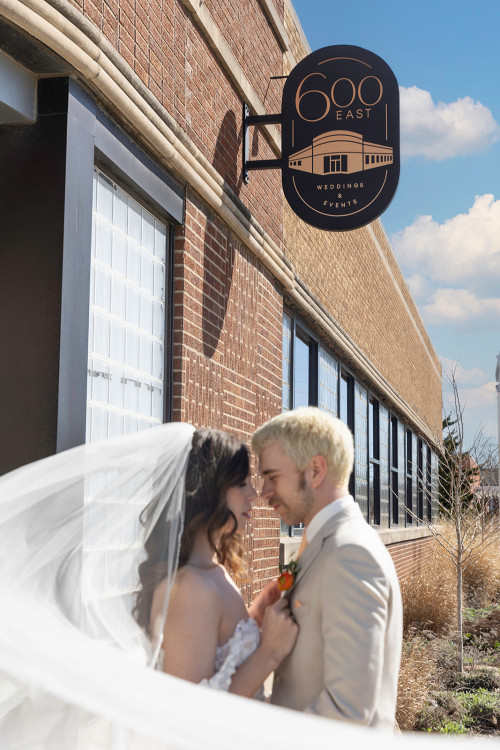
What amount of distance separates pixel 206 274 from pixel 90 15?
2.14m

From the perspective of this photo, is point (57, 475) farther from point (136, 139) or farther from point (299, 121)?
point (299, 121)

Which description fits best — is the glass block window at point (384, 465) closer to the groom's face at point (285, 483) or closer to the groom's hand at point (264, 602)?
the groom's hand at point (264, 602)

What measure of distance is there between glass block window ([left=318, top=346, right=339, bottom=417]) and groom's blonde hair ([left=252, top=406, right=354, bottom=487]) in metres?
7.70

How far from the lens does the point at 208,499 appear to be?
281 cm

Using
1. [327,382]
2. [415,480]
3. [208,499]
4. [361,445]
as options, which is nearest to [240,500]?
[208,499]

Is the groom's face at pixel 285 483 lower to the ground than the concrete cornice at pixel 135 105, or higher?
lower

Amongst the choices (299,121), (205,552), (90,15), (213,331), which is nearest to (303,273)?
(299,121)

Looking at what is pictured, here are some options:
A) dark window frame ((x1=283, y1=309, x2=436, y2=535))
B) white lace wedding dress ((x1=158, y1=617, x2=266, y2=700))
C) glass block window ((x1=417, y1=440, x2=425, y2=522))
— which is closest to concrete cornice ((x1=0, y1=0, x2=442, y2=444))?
dark window frame ((x1=283, y1=309, x2=436, y2=535))

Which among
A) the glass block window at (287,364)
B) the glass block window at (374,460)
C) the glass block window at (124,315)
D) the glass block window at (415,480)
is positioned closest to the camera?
the glass block window at (124,315)

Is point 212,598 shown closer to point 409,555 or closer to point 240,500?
point 240,500

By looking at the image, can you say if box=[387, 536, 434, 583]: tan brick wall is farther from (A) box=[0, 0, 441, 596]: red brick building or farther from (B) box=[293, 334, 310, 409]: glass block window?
(A) box=[0, 0, 441, 596]: red brick building

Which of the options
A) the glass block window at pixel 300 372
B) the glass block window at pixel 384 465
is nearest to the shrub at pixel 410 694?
the glass block window at pixel 300 372

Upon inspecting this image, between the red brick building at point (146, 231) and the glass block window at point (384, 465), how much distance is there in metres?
6.18

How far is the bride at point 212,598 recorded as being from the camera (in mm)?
2529
